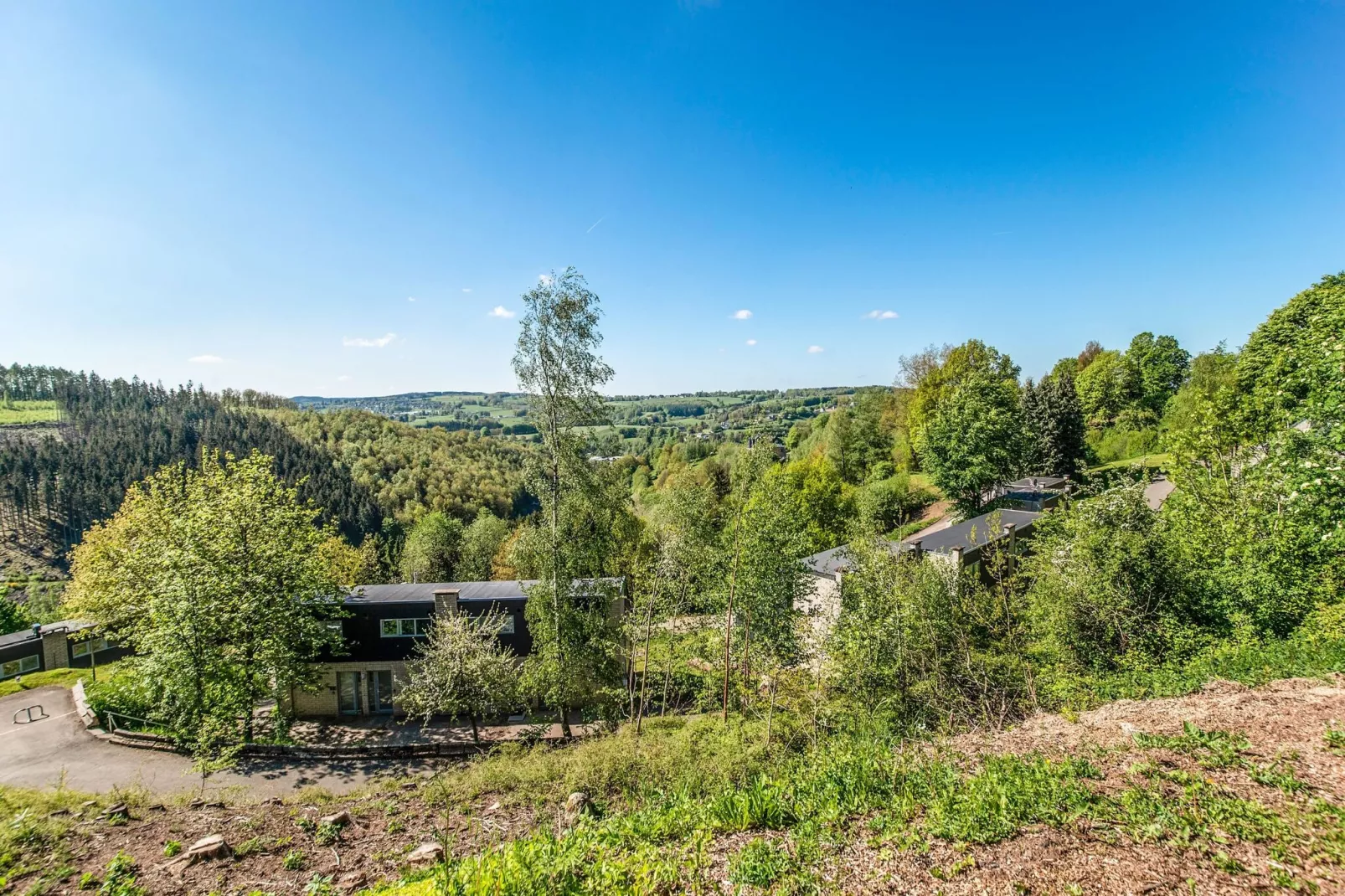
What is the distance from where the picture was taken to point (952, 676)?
1195cm

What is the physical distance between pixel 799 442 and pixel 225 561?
61.5 m

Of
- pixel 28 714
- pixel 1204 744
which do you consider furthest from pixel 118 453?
pixel 1204 744

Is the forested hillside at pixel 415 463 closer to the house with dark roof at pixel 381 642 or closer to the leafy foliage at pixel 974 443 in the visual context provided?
the house with dark roof at pixel 381 642

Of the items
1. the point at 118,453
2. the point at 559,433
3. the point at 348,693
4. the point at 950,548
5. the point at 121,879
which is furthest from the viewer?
the point at 118,453

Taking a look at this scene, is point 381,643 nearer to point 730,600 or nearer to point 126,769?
point 126,769

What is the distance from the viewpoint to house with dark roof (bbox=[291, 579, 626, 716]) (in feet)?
64.2

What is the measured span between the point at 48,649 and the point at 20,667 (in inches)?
39.9

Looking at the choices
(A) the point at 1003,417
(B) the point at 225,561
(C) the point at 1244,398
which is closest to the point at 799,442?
(A) the point at 1003,417

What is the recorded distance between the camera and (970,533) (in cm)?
2045

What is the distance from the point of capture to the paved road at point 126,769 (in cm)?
1364

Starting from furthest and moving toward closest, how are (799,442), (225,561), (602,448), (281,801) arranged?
(799,442) < (225,561) < (602,448) < (281,801)

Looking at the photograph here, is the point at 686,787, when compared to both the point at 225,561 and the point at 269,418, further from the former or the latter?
the point at 269,418

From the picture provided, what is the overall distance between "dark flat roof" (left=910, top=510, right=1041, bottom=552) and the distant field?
16271 centimetres

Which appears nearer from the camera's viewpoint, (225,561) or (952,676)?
(952,676)
